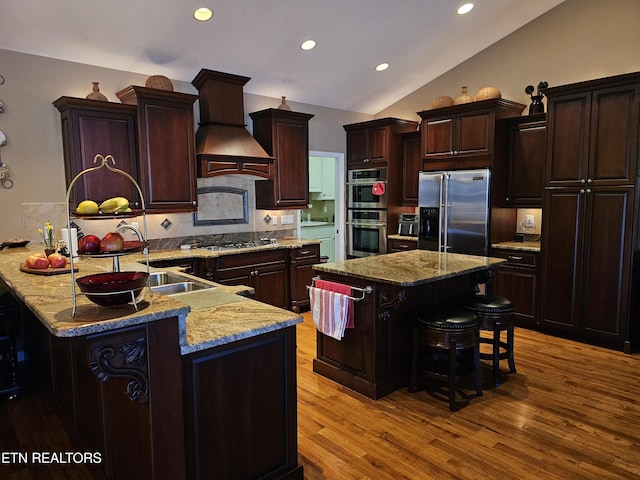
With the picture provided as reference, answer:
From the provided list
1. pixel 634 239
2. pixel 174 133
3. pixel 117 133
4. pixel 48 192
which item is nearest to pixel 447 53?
pixel 634 239

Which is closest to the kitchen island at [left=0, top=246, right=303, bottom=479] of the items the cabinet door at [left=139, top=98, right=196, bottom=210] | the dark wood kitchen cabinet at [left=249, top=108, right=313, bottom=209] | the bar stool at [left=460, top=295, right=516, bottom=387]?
the bar stool at [left=460, top=295, right=516, bottom=387]

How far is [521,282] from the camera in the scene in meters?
4.53

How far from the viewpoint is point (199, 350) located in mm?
1666

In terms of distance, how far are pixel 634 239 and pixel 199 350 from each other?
387cm

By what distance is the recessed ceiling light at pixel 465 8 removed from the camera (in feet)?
14.4

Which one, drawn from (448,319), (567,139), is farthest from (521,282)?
(448,319)

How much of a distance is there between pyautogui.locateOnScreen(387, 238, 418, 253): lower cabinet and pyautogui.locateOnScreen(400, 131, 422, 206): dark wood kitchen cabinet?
54cm

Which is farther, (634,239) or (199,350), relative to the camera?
(634,239)

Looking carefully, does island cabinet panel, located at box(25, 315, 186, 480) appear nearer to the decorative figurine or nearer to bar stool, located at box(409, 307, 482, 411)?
bar stool, located at box(409, 307, 482, 411)

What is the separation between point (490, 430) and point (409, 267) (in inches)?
46.3

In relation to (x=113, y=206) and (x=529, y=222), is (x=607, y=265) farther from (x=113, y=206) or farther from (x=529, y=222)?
(x=113, y=206)

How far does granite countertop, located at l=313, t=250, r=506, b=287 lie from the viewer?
2.80 meters

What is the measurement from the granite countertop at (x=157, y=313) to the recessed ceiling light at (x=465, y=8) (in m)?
→ 3.82

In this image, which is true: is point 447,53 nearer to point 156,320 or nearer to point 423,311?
point 423,311
